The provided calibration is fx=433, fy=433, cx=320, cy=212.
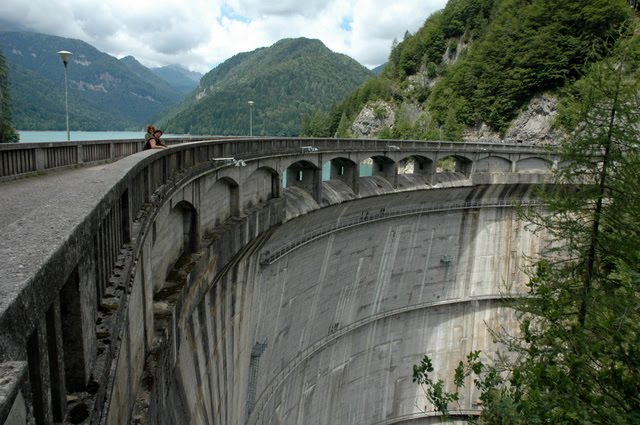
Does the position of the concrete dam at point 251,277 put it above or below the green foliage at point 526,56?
below

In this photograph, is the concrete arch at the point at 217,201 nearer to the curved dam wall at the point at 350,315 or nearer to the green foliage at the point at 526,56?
the curved dam wall at the point at 350,315

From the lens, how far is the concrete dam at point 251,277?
7.95 feet

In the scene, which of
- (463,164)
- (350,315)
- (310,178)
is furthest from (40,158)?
(463,164)

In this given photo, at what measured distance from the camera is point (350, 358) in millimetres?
23656

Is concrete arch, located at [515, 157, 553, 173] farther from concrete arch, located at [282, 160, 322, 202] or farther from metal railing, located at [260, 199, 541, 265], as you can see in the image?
concrete arch, located at [282, 160, 322, 202]

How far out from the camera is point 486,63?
5522 cm

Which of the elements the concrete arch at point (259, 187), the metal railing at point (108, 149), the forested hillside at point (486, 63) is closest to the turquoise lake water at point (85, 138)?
the metal railing at point (108, 149)

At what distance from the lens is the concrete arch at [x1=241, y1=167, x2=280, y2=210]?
48.2ft

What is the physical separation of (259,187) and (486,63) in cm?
4929

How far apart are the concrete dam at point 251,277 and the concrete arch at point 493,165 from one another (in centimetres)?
12

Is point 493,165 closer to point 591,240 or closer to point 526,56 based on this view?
point 526,56

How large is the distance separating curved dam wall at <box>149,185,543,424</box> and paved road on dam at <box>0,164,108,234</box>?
239 cm

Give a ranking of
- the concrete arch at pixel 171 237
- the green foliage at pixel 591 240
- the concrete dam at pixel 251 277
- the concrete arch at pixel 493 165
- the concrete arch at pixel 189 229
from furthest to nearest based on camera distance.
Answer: the concrete arch at pixel 493 165 < the concrete arch at pixel 189 229 < the green foliage at pixel 591 240 < the concrete arch at pixel 171 237 < the concrete dam at pixel 251 277

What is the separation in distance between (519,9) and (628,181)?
58.0 meters
